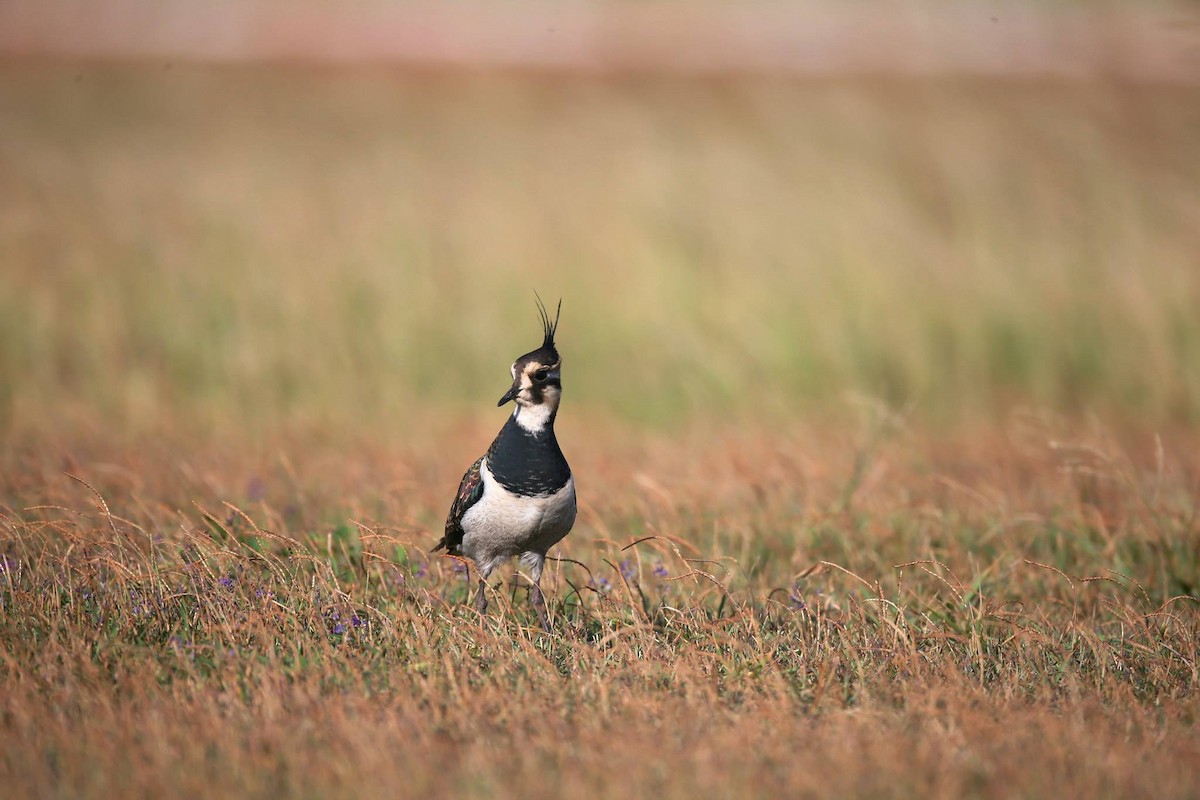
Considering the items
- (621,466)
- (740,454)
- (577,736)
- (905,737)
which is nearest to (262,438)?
(621,466)

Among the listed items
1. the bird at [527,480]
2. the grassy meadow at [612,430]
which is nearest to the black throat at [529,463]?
the bird at [527,480]

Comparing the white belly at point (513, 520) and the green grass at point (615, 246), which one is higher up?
the green grass at point (615, 246)

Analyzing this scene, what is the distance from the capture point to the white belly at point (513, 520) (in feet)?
15.0

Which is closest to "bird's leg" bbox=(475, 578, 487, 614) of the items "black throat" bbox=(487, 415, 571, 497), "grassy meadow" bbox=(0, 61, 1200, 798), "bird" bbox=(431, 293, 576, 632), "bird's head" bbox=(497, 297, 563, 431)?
"bird" bbox=(431, 293, 576, 632)

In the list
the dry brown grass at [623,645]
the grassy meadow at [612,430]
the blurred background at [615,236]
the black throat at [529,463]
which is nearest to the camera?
the dry brown grass at [623,645]

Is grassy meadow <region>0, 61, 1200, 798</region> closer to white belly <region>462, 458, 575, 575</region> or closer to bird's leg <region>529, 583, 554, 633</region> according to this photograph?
bird's leg <region>529, 583, 554, 633</region>

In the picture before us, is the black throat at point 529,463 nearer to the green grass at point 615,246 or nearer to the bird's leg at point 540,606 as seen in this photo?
the bird's leg at point 540,606

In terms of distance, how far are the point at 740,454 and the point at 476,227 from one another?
425cm

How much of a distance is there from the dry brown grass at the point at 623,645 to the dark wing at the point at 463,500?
Result: 22cm

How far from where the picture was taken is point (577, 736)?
3.72m

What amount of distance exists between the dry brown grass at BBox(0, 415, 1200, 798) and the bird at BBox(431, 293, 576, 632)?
11.1 inches

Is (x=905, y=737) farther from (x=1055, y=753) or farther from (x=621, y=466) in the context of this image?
(x=621, y=466)

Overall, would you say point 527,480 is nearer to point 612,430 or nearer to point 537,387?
point 537,387

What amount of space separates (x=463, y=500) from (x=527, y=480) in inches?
16.1
